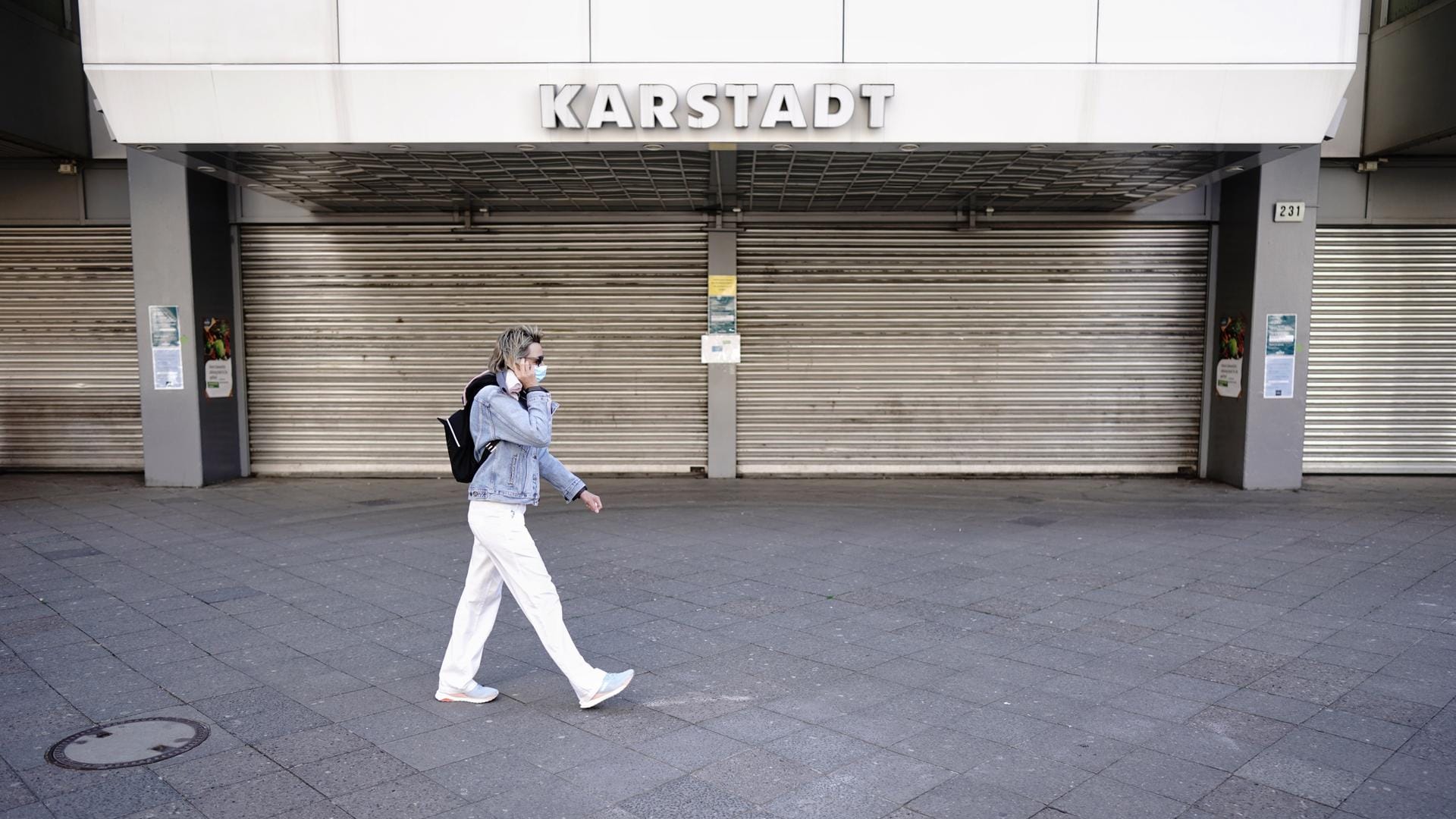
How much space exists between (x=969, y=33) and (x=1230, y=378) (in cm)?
600

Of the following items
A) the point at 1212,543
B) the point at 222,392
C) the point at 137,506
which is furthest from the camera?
the point at 222,392

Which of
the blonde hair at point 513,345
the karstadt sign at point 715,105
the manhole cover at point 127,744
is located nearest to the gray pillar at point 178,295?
the karstadt sign at point 715,105

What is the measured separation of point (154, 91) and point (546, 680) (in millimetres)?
6016

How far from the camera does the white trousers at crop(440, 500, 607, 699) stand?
4531 millimetres

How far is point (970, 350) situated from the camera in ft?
39.4

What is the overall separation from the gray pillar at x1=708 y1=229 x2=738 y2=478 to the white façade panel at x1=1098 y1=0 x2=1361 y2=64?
5092mm

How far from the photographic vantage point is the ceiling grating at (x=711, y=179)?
8.60 meters

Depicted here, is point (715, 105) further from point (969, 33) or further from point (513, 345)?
point (513, 345)

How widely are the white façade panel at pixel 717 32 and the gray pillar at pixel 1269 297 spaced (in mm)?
6055

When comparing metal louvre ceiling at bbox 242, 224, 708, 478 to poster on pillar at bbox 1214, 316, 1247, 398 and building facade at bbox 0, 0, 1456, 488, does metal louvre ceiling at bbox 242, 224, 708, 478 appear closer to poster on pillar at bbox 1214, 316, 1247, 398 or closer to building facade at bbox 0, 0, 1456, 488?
building facade at bbox 0, 0, 1456, 488

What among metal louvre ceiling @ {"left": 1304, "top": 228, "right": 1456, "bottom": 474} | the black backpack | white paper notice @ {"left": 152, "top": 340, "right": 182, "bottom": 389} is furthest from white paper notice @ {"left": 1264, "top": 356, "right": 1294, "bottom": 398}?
white paper notice @ {"left": 152, "top": 340, "right": 182, "bottom": 389}

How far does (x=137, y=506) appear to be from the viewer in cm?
1005

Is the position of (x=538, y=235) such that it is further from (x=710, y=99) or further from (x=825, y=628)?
(x=825, y=628)

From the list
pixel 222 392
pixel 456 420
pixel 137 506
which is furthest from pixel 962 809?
pixel 222 392
